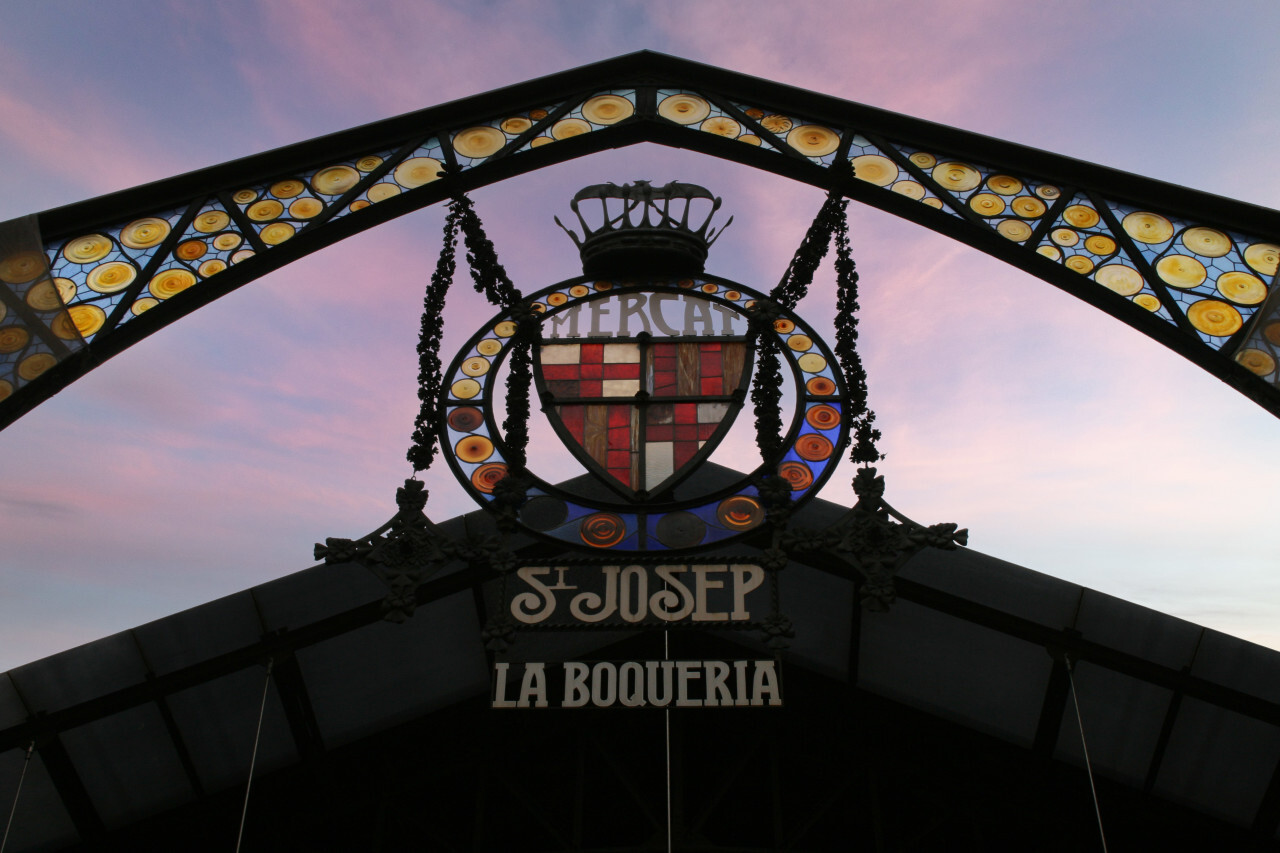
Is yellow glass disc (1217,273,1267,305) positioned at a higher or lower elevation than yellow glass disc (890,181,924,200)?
lower

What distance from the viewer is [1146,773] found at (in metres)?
12.3

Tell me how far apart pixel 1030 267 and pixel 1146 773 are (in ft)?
24.8

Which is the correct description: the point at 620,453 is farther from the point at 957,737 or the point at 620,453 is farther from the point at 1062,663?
the point at 957,737

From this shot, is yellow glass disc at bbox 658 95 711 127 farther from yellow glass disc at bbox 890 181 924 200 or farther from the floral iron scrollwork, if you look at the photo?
the floral iron scrollwork

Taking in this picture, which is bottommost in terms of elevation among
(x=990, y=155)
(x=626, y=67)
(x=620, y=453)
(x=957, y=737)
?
(x=957, y=737)

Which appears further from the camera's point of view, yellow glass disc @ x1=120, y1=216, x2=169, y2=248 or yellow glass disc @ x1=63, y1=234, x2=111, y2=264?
yellow glass disc @ x1=120, y1=216, x2=169, y2=248

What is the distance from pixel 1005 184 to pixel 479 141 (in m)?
4.58

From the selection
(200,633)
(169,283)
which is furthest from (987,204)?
(200,633)

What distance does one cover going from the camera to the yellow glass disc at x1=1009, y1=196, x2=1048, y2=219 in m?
8.24

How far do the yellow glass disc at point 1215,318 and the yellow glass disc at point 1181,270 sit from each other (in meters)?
0.23

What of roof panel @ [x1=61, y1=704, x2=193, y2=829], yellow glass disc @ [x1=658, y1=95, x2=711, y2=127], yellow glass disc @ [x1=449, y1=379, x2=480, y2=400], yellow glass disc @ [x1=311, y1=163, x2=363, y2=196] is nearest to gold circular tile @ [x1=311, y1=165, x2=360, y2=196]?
yellow glass disc @ [x1=311, y1=163, x2=363, y2=196]

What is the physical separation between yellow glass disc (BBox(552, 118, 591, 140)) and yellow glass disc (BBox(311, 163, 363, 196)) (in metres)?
Result: 1.81

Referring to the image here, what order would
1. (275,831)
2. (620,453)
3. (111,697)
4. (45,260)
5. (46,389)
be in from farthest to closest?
(275,831)
(111,697)
(620,453)
(45,260)
(46,389)

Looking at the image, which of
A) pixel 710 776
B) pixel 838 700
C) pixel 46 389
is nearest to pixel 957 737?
pixel 838 700
